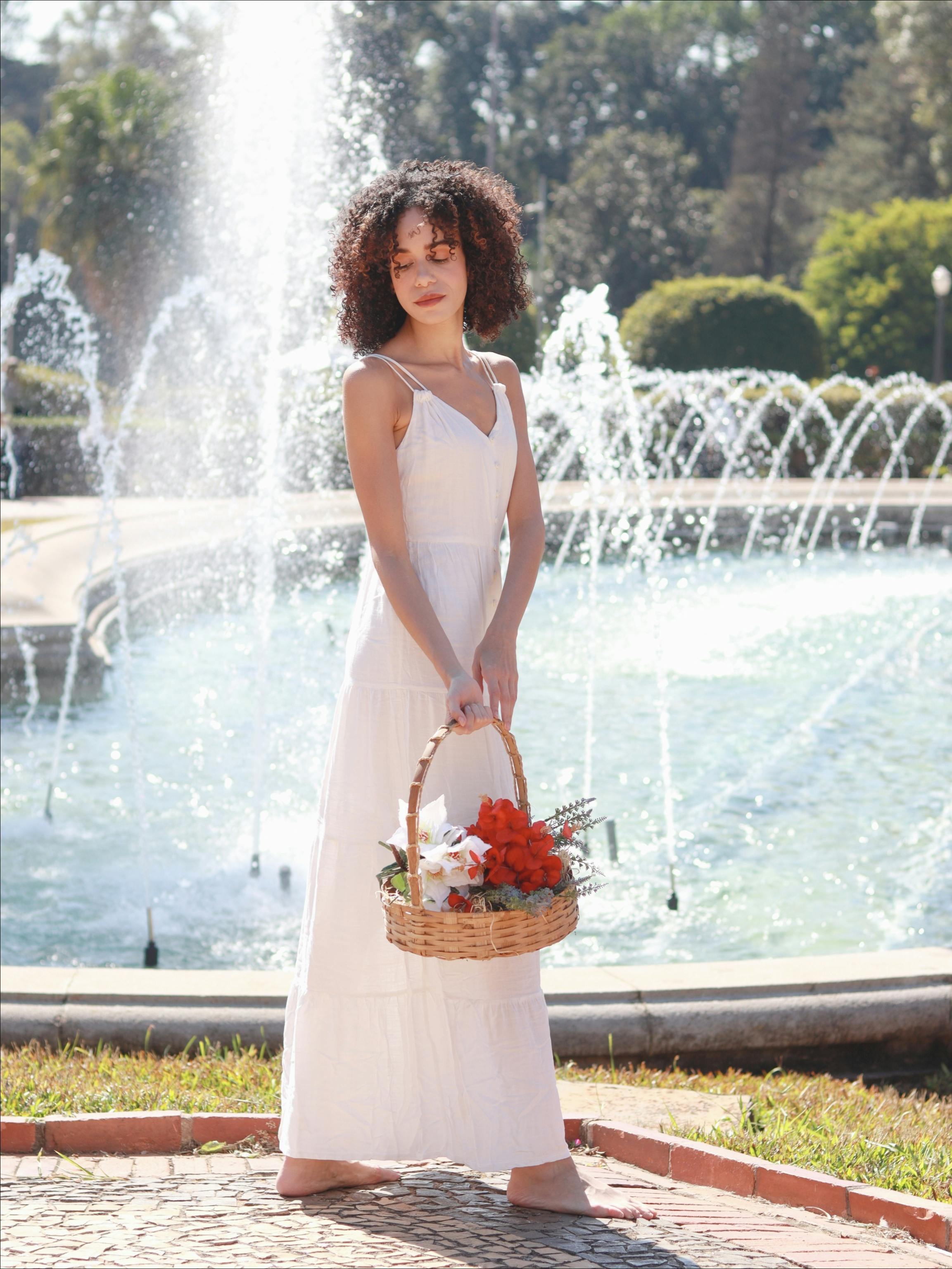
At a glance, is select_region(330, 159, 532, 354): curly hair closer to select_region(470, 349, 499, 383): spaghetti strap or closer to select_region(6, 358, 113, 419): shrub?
select_region(470, 349, 499, 383): spaghetti strap

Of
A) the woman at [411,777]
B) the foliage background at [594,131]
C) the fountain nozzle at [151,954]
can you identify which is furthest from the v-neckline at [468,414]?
the foliage background at [594,131]

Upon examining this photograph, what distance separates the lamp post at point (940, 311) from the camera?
2362 centimetres

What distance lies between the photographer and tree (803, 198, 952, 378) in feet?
102

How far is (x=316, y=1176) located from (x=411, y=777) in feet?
2.30

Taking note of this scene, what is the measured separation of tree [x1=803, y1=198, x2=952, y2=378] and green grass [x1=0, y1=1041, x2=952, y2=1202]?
2937 cm

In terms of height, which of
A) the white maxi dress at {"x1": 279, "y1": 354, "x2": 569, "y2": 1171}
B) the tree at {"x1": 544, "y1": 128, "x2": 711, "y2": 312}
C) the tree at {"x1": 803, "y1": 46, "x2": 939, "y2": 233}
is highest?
the tree at {"x1": 803, "y1": 46, "x2": 939, "y2": 233}

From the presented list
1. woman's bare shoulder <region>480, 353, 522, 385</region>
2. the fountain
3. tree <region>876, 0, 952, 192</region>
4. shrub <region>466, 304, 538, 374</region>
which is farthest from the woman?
tree <region>876, 0, 952, 192</region>

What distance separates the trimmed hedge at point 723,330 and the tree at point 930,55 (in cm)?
1478

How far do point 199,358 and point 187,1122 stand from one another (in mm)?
24896

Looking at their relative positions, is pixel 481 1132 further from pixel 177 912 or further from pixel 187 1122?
pixel 177 912

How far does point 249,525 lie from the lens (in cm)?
1241

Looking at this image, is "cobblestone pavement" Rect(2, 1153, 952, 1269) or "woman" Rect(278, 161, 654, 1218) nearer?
"cobblestone pavement" Rect(2, 1153, 952, 1269)

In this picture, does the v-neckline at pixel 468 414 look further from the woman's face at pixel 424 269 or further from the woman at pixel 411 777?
the woman's face at pixel 424 269

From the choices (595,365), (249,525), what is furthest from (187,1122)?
(249,525)
